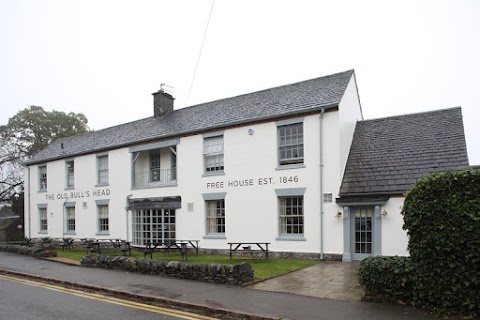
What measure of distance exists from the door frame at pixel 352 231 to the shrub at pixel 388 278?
6.00 meters

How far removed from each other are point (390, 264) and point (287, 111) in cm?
934

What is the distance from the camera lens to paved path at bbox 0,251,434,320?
289 inches

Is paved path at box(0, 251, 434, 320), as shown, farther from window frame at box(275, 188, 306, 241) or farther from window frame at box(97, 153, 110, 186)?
window frame at box(97, 153, 110, 186)

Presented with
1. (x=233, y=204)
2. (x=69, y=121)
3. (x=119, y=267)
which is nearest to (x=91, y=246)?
(x=119, y=267)

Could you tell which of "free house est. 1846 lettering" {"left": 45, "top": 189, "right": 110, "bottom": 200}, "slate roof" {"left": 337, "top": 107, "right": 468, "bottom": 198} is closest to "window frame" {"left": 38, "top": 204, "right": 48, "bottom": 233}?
"free house est. 1846 lettering" {"left": 45, "top": 189, "right": 110, "bottom": 200}

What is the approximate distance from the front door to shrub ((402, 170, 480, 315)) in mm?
6753

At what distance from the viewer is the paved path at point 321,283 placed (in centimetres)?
901

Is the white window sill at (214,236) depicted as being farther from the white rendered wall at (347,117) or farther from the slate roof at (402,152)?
the white rendered wall at (347,117)

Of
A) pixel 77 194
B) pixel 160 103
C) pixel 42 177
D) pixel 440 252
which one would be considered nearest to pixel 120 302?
pixel 440 252

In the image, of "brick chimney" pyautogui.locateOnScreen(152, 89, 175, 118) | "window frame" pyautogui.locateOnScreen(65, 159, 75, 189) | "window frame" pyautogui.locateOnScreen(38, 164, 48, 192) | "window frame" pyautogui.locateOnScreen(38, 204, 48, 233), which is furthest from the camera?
"window frame" pyautogui.locateOnScreen(38, 164, 48, 192)

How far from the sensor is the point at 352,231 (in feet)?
Answer: 47.7

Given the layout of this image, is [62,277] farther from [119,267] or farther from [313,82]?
[313,82]

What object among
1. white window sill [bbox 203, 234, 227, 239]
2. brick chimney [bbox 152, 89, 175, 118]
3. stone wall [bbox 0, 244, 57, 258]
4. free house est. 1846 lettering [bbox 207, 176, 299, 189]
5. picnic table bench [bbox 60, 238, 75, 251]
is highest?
brick chimney [bbox 152, 89, 175, 118]

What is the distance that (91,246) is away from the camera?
1892 cm
